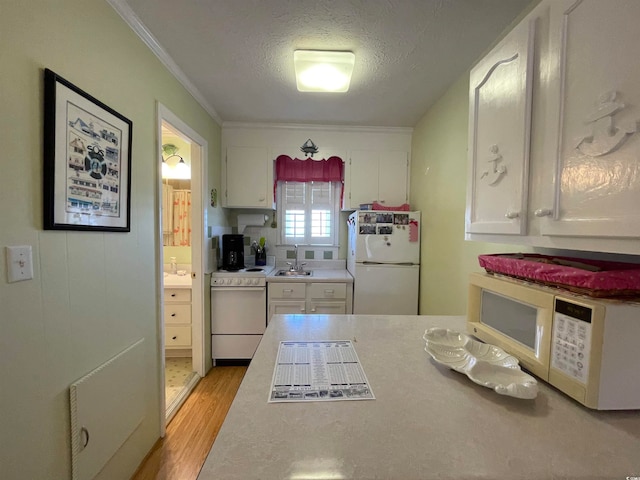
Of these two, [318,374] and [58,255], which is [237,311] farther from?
[318,374]

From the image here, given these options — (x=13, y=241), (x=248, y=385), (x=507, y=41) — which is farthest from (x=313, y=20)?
(x=248, y=385)

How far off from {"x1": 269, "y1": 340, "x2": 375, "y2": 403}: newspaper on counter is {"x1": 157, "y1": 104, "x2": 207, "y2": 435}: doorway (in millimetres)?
1201

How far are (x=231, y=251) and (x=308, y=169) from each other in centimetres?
121

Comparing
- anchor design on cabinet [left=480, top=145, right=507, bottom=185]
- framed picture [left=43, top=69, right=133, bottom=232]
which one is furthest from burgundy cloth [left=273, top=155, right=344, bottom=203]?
anchor design on cabinet [left=480, top=145, right=507, bottom=185]

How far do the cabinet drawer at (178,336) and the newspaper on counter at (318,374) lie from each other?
2003mm

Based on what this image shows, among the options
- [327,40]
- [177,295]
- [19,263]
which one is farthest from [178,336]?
[327,40]

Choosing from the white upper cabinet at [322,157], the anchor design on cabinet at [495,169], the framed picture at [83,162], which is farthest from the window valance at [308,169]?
the anchor design on cabinet at [495,169]

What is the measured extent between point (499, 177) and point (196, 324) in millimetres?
2472

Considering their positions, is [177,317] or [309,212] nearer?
[177,317]

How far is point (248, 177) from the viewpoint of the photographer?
2.82 meters

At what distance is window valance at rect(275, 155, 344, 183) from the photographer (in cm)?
299

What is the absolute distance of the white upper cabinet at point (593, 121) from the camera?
56cm

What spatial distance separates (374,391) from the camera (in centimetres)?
76

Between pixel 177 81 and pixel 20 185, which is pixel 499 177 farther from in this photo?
pixel 177 81
